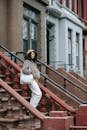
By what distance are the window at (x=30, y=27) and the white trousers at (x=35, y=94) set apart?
7.17 metres

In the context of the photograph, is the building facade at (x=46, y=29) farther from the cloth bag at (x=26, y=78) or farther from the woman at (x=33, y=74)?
the cloth bag at (x=26, y=78)

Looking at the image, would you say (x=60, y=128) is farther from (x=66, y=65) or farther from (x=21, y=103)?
(x=66, y=65)

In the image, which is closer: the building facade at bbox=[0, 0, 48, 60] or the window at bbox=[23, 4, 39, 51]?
the building facade at bbox=[0, 0, 48, 60]

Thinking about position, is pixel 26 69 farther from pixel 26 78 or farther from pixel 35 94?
pixel 35 94

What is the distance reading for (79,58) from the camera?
29875 mm

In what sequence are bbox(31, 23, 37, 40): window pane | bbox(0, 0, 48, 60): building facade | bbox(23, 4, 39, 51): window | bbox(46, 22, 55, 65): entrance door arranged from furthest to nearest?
bbox(46, 22, 55, 65): entrance door < bbox(31, 23, 37, 40): window pane < bbox(23, 4, 39, 51): window < bbox(0, 0, 48, 60): building facade

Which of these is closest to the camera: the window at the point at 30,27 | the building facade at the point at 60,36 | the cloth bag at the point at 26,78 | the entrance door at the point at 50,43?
the cloth bag at the point at 26,78

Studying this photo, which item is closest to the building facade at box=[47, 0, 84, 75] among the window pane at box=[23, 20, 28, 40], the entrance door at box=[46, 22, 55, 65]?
the entrance door at box=[46, 22, 55, 65]

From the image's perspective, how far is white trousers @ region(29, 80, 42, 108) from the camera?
11.9 m

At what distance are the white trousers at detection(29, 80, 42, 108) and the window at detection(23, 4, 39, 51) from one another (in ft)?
23.5

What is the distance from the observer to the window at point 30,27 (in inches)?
757

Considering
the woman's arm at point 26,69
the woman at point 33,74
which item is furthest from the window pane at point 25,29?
the woman's arm at point 26,69

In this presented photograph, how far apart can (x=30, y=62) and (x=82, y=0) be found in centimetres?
2462

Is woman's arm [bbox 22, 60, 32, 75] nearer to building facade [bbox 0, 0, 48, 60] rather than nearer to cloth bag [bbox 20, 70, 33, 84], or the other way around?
cloth bag [bbox 20, 70, 33, 84]
